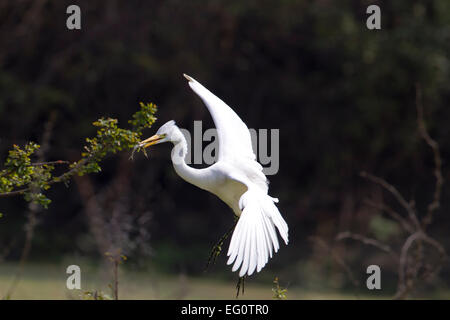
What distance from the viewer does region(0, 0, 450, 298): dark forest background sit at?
876 cm

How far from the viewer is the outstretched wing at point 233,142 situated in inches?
147

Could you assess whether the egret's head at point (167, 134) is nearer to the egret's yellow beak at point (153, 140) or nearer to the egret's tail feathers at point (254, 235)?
the egret's yellow beak at point (153, 140)

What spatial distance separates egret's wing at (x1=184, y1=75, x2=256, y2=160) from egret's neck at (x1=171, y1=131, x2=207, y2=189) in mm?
259

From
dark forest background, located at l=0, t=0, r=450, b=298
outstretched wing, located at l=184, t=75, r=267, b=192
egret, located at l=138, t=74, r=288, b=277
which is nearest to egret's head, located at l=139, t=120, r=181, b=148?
egret, located at l=138, t=74, r=288, b=277

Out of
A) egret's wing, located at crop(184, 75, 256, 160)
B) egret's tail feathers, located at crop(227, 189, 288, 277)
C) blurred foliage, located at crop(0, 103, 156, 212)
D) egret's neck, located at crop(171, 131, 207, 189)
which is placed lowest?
egret's tail feathers, located at crop(227, 189, 288, 277)

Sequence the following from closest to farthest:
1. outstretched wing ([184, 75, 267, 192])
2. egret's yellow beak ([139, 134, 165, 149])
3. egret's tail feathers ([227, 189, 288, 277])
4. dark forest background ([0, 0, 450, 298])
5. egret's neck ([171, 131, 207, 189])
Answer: egret's tail feathers ([227, 189, 288, 277]) < egret's yellow beak ([139, 134, 165, 149]) < egret's neck ([171, 131, 207, 189]) < outstretched wing ([184, 75, 267, 192]) < dark forest background ([0, 0, 450, 298])

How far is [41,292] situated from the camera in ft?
21.1

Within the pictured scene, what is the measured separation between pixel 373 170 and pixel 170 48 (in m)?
2.99

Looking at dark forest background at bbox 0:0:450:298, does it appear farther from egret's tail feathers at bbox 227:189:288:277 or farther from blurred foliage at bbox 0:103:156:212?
blurred foliage at bbox 0:103:156:212

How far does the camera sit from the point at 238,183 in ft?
11.8

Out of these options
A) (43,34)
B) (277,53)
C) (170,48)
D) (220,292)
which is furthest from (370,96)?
(43,34)

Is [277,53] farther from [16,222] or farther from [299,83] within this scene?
[16,222]

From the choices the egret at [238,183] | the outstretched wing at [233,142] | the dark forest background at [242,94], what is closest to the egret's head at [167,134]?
the egret at [238,183]

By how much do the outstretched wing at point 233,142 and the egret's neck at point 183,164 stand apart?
0.23 metres
